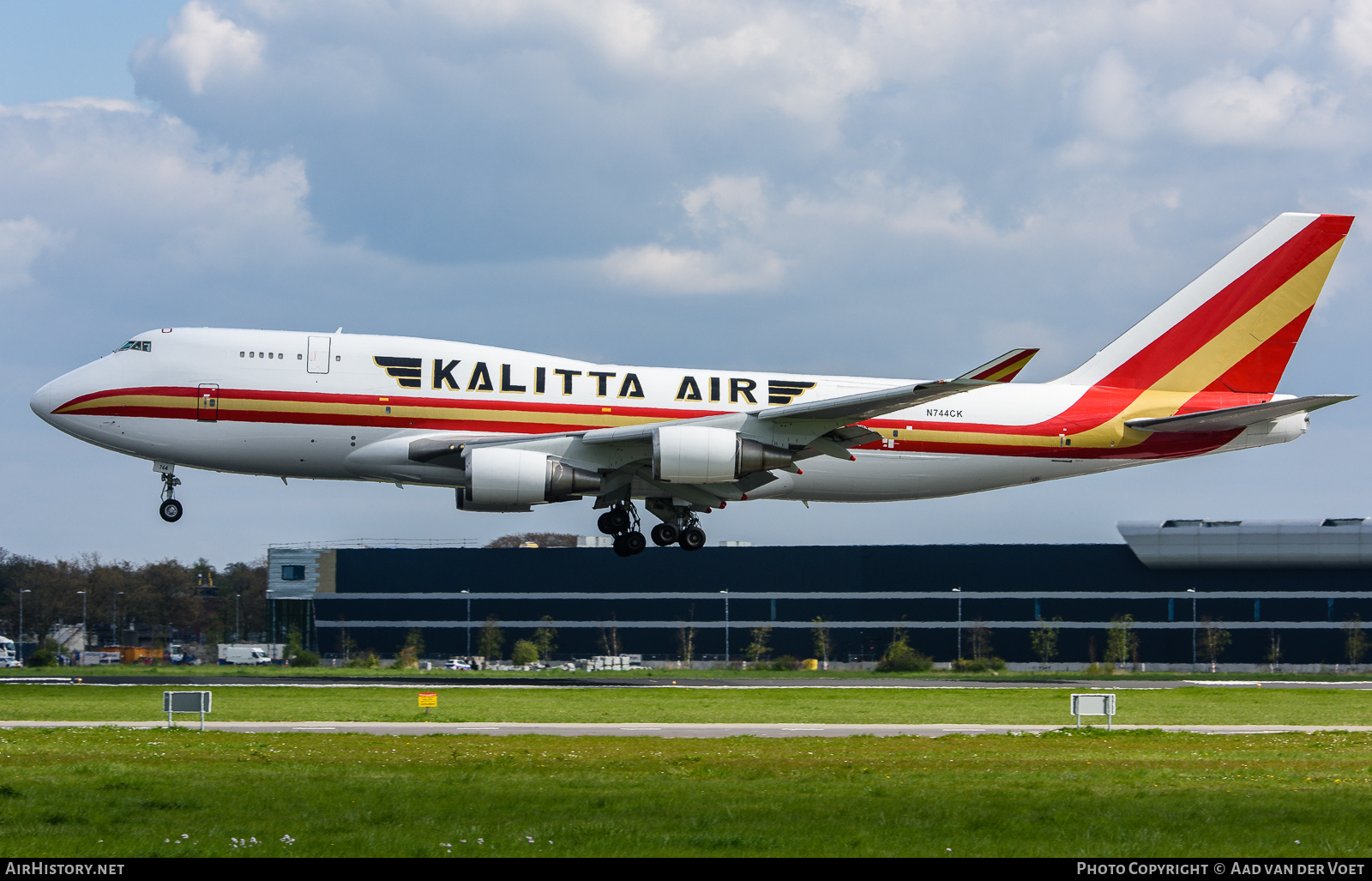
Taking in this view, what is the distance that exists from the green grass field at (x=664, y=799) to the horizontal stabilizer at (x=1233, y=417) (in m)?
10.3

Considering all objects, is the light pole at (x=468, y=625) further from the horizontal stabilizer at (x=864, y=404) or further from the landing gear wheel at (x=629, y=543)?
the horizontal stabilizer at (x=864, y=404)

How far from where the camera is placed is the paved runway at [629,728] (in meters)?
38.8

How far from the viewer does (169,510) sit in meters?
40.4

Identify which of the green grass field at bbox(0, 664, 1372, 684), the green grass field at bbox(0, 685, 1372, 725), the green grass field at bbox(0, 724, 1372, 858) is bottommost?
the green grass field at bbox(0, 664, 1372, 684)

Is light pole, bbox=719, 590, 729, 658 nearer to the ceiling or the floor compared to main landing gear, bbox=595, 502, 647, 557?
nearer to the floor

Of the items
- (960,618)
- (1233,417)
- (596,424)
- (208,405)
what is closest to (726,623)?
(960,618)

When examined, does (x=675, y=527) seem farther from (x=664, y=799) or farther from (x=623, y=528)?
(x=664, y=799)

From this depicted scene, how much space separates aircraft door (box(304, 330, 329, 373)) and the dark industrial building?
8586 centimetres

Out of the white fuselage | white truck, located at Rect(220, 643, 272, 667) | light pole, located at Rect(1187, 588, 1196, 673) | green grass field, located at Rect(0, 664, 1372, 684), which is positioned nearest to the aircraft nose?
the white fuselage

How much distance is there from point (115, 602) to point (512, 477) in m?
127

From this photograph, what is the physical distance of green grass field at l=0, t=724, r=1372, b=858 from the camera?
1841 cm

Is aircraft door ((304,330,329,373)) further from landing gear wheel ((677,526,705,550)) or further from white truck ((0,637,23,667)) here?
white truck ((0,637,23,667))

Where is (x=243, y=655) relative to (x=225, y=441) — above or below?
below
